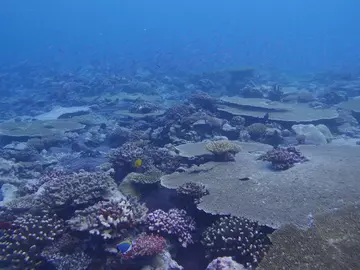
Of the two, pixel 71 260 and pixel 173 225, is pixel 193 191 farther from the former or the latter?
pixel 71 260

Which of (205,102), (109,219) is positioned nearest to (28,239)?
(109,219)

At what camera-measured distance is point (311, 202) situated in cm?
668

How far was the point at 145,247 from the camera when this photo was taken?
232 inches

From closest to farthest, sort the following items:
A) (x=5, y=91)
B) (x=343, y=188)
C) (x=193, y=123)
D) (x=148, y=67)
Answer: (x=343, y=188) → (x=193, y=123) → (x=5, y=91) → (x=148, y=67)

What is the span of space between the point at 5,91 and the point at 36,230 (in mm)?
38396

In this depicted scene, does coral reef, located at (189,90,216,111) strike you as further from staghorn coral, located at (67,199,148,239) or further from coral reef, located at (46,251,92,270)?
coral reef, located at (46,251,92,270)

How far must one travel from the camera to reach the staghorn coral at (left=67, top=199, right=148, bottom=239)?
6.08 m

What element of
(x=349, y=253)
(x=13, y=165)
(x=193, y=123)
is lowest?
(x=13, y=165)

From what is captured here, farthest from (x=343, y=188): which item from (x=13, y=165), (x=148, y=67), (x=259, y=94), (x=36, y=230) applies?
(x=148, y=67)

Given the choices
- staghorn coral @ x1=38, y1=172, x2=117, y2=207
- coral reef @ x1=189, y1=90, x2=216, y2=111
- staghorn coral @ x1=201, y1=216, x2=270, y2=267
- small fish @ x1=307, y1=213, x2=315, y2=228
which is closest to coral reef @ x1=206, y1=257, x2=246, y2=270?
staghorn coral @ x1=201, y1=216, x2=270, y2=267

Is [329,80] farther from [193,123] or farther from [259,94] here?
[193,123]

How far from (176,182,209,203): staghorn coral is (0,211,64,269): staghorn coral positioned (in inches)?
111

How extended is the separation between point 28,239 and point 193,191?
145 inches

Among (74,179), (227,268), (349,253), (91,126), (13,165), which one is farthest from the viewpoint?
(91,126)
